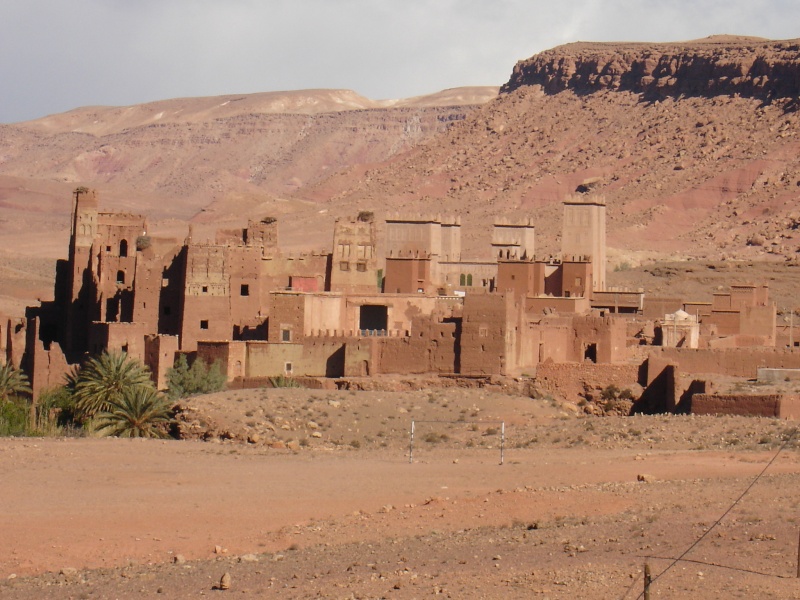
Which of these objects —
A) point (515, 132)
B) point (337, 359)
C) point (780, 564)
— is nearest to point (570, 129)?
point (515, 132)

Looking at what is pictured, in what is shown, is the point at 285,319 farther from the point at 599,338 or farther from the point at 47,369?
the point at 599,338

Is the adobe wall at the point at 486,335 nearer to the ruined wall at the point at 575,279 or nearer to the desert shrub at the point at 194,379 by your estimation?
the desert shrub at the point at 194,379

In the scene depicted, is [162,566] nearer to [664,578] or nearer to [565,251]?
[664,578]

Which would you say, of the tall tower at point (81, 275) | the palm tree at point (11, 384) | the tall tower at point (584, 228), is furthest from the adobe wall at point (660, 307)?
the palm tree at point (11, 384)

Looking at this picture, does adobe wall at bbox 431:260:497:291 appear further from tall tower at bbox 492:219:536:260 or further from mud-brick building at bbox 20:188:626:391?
tall tower at bbox 492:219:536:260

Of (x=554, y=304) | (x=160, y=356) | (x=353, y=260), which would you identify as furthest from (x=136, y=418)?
(x=554, y=304)

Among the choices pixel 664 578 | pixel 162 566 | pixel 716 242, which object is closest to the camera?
pixel 664 578

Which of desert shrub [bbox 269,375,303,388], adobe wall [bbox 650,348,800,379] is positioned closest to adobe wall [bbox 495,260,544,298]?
adobe wall [bbox 650,348,800,379]

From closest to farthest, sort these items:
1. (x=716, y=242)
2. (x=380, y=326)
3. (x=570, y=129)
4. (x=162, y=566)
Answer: (x=162, y=566) < (x=380, y=326) < (x=716, y=242) < (x=570, y=129)

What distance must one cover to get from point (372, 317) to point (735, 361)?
11.0 meters

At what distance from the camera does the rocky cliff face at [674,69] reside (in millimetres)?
124438

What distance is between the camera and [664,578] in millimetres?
19922

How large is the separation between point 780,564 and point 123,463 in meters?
14.1

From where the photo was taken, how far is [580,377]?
145 ft
